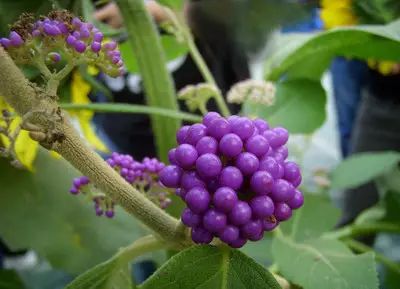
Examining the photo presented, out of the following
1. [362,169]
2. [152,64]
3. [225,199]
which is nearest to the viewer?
[225,199]

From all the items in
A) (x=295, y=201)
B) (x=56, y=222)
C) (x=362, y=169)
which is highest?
(x=295, y=201)

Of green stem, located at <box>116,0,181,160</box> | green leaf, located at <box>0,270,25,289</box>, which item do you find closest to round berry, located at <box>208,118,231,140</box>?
green stem, located at <box>116,0,181,160</box>

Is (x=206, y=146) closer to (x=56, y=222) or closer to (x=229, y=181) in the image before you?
(x=229, y=181)

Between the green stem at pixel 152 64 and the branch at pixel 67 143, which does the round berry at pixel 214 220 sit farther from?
the green stem at pixel 152 64

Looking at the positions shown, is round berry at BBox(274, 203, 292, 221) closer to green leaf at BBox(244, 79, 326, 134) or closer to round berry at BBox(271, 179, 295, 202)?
round berry at BBox(271, 179, 295, 202)

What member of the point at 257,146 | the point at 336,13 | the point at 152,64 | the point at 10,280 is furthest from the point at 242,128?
the point at 336,13

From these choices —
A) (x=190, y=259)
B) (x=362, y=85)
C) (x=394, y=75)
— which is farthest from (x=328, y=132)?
(x=190, y=259)
